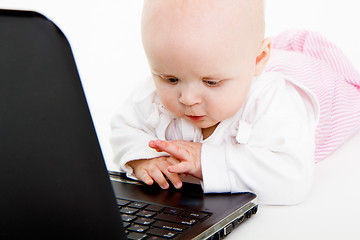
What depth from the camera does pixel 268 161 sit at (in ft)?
3.18

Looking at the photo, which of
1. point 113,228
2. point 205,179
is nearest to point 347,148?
point 205,179

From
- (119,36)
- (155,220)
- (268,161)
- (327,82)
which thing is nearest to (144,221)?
(155,220)

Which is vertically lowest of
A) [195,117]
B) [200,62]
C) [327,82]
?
[327,82]

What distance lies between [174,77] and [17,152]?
52 centimetres

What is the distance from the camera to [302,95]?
→ 118 centimetres

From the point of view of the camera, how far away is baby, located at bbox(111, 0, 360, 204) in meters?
0.91

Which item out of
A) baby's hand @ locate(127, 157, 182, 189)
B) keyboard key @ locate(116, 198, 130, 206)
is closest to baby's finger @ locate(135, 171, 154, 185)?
baby's hand @ locate(127, 157, 182, 189)

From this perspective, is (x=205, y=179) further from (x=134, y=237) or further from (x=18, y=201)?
(x=18, y=201)

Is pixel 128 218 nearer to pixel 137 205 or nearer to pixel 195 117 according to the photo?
pixel 137 205

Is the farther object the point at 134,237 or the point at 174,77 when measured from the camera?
the point at 174,77

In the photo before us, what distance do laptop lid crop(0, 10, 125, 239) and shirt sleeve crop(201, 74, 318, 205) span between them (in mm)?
473

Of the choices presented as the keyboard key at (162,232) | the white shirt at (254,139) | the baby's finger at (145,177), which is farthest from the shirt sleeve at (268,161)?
the keyboard key at (162,232)

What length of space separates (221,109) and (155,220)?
30 cm

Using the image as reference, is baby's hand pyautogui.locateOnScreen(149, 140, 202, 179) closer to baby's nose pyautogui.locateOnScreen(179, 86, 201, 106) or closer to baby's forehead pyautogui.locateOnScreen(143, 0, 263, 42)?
baby's nose pyautogui.locateOnScreen(179, 86, 201, 106)
